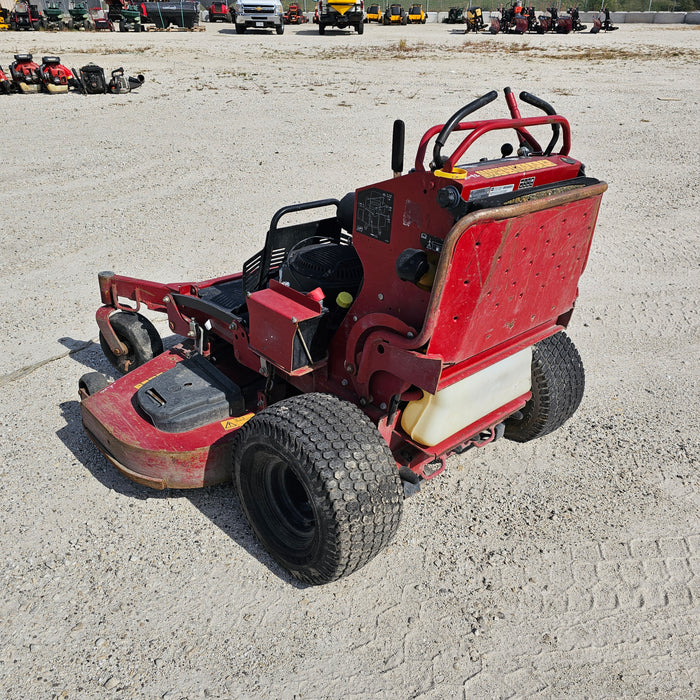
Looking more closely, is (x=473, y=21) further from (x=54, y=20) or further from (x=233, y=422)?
(x=233, y=422)

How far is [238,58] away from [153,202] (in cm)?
1245

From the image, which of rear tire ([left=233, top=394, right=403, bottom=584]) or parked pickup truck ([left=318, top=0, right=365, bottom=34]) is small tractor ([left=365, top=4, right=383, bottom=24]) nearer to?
parked pickup truck ([left=318, top=0, right=365, bottom=34])

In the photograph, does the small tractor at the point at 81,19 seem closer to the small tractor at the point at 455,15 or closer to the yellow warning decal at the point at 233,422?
the small tractor at the point at 455,15

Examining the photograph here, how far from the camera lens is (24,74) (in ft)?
43.9

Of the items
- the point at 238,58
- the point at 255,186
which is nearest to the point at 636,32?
the point at 238,58

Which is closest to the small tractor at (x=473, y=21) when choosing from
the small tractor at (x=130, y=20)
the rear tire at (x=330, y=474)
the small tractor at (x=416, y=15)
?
the small tractor at (x=416, y=15)

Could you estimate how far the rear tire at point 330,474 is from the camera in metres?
2.65

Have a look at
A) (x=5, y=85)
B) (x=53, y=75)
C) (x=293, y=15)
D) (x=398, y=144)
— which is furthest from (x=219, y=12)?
(x=398, y=144)

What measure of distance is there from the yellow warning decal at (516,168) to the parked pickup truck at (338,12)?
25.8 metres

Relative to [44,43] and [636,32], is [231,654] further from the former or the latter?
[636,32]

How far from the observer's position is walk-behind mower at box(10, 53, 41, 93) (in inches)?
A: 525

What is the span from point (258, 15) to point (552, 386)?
25534 mm

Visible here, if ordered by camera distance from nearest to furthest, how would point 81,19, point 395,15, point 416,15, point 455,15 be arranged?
point 81,19 → point 395,15 → point 416,15 → point 455,15

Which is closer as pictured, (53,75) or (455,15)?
(53,75)
